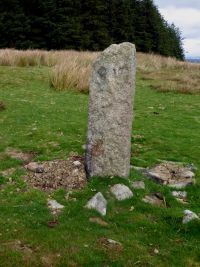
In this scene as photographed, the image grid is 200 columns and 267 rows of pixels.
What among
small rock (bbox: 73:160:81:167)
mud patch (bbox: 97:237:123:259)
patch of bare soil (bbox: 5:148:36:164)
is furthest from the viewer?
patch of bare soil (bbox: 5:148:36:164)

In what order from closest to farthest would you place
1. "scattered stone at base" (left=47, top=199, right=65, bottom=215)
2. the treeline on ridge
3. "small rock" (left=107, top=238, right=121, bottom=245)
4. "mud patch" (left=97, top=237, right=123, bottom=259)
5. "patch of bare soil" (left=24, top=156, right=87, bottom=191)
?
"mud patch" (left=97, top=237, right=123, bottom=259)
"small rock" (left=107, top=238, right=121, bottom=245)
"scattered stone at base" (left=47, top=199, right=65, bottom=215)
"patch of bare soil" (left=24, top=156, right=87, bottom=191)
the treeline on ridge

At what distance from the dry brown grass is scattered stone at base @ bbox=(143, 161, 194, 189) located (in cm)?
1027

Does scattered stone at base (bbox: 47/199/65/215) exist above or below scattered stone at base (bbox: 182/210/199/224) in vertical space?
below

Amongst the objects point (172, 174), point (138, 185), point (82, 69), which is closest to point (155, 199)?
point (138, 185)

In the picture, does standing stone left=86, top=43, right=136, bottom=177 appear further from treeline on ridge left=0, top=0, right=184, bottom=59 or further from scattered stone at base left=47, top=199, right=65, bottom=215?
treeline on ridge left=0, top=0, right=184, bottom=59

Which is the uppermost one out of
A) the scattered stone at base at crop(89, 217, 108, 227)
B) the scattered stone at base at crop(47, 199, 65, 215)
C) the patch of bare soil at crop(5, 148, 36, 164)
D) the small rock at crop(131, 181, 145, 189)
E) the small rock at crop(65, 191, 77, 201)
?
the patch of bare soil at crop(5, 148, 36, 164)

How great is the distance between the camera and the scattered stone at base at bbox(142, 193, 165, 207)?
29.2 ft

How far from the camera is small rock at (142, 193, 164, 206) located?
892 centimetres

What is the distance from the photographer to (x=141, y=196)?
8.98 metres

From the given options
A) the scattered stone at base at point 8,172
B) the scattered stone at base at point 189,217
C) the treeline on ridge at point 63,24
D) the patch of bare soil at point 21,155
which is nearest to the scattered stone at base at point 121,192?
the scattered stone at base at point 189,217

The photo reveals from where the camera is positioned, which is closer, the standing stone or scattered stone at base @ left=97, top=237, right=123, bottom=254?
scattered stone at base @ left=97, top=237, right=123, bottom=254

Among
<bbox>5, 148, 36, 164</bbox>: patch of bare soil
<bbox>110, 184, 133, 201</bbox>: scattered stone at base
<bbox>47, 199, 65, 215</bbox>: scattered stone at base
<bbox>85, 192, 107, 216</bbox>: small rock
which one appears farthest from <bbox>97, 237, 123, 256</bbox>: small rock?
<bbox>5, 148, 36, 164</bbox>: patch of bare soil

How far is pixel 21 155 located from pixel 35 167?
1.07m

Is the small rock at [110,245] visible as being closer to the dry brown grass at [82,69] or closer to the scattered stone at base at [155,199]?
the scattered stone at base at [155,199]
